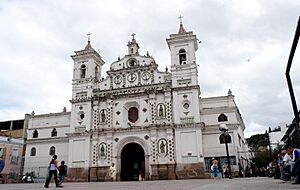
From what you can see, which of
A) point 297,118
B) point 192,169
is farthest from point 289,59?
point 192,169

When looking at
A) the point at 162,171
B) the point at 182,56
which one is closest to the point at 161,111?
the point at 162,171

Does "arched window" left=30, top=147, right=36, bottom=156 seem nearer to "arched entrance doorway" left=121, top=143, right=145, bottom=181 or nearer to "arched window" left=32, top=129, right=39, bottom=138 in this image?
"arched window" left=32, top=129, right=39, bottom=138

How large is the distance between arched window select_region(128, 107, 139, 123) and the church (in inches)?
4.1

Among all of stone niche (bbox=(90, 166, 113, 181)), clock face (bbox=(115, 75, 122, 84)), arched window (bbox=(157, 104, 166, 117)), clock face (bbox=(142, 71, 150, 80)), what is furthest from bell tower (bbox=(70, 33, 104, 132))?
arched window (bbox=(157, 104, 166, 117))

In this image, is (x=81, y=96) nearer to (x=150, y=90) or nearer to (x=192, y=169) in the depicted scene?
(x=150, y=90)

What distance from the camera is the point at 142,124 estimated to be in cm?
3019

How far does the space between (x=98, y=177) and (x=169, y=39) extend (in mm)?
15831

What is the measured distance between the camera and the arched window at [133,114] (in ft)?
102

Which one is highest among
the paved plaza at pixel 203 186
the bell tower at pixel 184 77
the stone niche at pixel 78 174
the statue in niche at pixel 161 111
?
the bell tower at pixel 184 77

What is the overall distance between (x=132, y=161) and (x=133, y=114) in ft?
16.5

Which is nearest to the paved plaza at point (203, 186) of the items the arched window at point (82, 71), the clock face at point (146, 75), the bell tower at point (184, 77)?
the bell tower at point (184, 77)

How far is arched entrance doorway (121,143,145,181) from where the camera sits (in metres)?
30.8

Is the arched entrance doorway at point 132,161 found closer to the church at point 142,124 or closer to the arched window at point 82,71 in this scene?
the church at point 142,124

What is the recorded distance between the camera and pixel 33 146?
34.8 m
